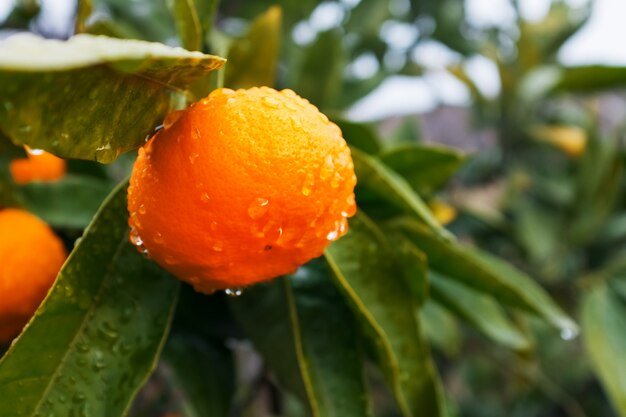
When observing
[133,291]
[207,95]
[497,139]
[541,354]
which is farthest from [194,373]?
[541,354]

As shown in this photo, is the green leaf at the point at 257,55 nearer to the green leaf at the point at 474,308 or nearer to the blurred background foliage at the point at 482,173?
the blurred background foliage at the point at 482,173

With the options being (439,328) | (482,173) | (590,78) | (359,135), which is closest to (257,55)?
(359,135)

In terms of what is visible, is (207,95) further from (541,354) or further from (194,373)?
(541,354)

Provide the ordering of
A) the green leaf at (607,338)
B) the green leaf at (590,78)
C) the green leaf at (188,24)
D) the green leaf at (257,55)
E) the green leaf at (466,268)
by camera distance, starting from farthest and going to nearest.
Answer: the green leaf at (590,78) < the green leaf at (607,338) < the green leaf at (257,55) < the green leaf at (466,268) < the green leaf at (188,24)

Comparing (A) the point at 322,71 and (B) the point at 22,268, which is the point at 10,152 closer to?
(B) the point at 22,268

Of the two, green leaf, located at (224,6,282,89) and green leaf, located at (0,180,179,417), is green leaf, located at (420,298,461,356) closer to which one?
green leaf, located at (224,6,282,89)

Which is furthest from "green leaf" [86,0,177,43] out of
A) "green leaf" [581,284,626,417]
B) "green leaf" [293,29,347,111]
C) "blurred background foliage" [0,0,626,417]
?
"green leaf" [581,284,626,417]

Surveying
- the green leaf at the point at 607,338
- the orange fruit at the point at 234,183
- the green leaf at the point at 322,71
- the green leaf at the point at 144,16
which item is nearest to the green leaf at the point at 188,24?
the orange fruit at the point at 234,183
